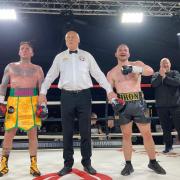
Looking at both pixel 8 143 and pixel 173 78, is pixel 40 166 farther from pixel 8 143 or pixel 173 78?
pixel 173 78

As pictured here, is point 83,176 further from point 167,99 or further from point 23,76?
point 167,99

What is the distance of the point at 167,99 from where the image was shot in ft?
10.3

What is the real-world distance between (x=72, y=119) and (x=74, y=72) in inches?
15.2

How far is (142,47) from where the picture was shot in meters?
7.08

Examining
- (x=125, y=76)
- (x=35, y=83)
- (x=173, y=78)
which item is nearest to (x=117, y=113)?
(x=125, y=76)

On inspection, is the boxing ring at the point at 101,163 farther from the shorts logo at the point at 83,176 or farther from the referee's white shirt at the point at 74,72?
the referee's white shirt at the point at 74,72

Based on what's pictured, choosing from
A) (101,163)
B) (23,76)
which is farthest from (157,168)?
(23,76)

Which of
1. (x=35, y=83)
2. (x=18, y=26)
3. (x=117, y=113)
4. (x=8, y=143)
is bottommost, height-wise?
(x=8, y=143)

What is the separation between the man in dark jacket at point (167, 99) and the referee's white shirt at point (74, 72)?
3.60 feet

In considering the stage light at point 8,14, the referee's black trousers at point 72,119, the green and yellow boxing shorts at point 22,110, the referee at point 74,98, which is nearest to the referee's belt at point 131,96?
the referee at point 74,98

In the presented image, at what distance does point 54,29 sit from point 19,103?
4.56 meters

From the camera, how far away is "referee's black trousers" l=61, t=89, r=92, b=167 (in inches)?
87.2

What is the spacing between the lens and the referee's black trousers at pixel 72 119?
7.27 feet

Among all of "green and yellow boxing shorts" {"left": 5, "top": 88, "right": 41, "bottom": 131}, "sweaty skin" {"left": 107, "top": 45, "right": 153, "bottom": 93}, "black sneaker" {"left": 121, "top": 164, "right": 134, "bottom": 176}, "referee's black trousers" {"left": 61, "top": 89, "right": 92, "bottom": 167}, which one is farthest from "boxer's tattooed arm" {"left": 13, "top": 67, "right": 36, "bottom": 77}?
"black sneaker" {"left": 121, "top": 164, "right": 134, "bottom": 176}
